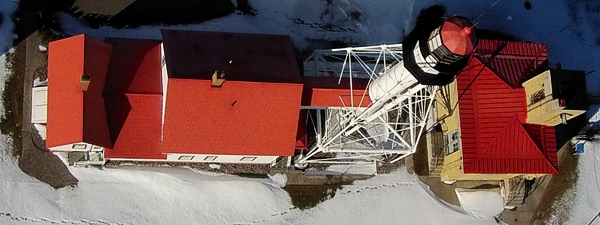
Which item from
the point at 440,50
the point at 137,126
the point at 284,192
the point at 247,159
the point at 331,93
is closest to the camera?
the point at 440,50

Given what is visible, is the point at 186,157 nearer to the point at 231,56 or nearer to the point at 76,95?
the point at 231,56

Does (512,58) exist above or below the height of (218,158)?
above

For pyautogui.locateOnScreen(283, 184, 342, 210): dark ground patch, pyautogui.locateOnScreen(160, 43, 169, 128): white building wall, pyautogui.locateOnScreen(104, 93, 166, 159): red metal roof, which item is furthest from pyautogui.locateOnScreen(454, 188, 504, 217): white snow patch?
pyautogui.locateOnScreen(160, 43, 169, 128): white building wall

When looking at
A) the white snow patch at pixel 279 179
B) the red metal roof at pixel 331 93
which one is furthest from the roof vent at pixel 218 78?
the white snow patch at pixel 279 179

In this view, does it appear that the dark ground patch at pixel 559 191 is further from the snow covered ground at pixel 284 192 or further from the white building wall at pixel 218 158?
the white building wall at pixel 218 158

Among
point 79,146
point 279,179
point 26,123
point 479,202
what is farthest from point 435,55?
point 26,123

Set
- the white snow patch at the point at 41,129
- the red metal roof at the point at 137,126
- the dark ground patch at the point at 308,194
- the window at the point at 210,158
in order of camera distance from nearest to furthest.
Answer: the red metal roof at the point at 137,126 < the window at the point at 210,158 < the white snow patch at the point at 41,129 < the dark ground patch at the point at 308,194
